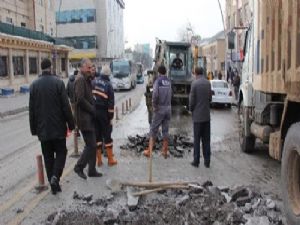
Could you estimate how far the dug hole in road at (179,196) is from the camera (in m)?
5.85

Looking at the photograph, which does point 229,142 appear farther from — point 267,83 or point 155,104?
point 267,83

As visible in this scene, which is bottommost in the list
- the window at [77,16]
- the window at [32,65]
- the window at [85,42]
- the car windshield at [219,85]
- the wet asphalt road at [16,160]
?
the wet asphalt road at [16,160]

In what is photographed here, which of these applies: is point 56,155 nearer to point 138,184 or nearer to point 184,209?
point 138,184

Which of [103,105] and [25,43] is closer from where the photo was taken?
[103,105]

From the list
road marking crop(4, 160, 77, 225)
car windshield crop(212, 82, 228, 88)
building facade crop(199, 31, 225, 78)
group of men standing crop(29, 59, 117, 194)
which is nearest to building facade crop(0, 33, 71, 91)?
car windshield crop(212, 82, 228, 88)

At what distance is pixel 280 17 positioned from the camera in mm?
6102

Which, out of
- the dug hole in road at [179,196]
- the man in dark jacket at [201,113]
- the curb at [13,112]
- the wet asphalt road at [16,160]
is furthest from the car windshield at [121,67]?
the man in dark jacket at [201,113]

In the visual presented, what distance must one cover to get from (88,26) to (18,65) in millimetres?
60216

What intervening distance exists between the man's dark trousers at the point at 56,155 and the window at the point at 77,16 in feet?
307

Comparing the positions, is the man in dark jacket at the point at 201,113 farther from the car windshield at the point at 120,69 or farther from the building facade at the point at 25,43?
the car windshield at the point at 120,69

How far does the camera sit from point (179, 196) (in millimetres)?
6859

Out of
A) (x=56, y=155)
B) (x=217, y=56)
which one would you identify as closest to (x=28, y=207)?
(x=56, y=155)

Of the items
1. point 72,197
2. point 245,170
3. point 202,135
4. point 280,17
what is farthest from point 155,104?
point 280,17

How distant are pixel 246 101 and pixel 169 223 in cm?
514
